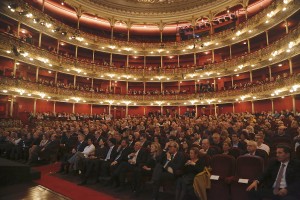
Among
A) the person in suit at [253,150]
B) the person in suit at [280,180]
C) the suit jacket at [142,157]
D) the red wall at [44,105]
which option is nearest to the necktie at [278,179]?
the person in suit at [280,180]

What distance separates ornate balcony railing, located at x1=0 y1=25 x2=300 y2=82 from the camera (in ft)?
52.0

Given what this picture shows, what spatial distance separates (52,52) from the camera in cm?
1984

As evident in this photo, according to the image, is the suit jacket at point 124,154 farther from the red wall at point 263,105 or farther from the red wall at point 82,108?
the red wall at point 82,108

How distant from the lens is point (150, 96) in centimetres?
2450

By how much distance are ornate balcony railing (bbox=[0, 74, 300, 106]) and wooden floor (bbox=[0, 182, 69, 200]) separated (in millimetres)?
11791

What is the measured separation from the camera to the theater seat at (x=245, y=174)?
13.3 feet

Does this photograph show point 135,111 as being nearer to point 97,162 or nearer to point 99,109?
point 99,109

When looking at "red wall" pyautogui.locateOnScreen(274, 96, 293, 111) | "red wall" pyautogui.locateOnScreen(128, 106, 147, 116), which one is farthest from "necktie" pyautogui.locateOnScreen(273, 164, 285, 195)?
"red wall" pyautogui.locateOnScreen(128, 106, 147, 116)

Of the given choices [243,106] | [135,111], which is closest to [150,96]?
[135,111]

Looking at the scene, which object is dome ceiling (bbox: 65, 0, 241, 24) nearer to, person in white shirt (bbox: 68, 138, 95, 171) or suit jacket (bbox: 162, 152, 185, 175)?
person in white shirt (bbox: 68, 138, 95, 171)

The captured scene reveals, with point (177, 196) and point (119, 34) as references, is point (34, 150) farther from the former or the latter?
point (119, 34)

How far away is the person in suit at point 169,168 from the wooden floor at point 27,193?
202 cm

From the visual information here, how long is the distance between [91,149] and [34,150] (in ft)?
9.18

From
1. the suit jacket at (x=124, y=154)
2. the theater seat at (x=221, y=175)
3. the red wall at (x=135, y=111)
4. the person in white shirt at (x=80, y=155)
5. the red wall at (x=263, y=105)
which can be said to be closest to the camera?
the theater seat at (x=221, y=175)
